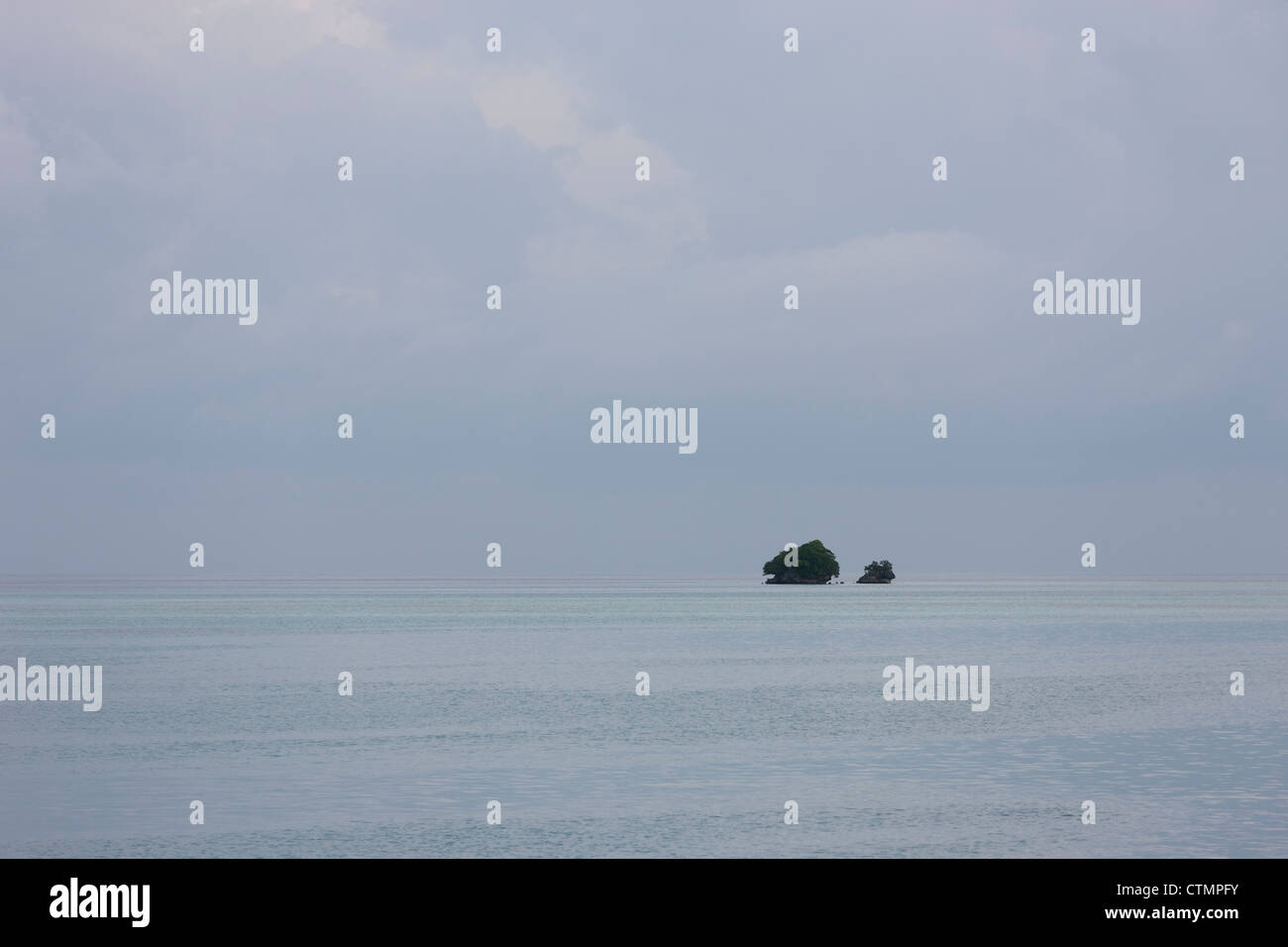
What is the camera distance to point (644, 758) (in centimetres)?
4606

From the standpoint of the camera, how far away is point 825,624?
6137 inches

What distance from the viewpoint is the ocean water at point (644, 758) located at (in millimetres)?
31594

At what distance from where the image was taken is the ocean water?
31.6 m

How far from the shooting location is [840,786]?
3969cm

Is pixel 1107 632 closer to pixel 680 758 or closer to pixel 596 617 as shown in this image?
pixel 596 617

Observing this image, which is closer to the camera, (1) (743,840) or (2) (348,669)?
(1) (743,840)

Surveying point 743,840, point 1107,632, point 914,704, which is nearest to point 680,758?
point 743,840

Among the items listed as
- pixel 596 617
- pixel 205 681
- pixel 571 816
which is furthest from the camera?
pixel 596 617
